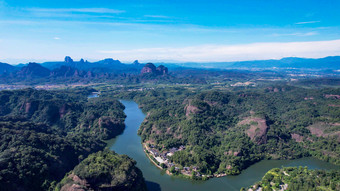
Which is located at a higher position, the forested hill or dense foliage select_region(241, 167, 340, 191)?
the forested hill

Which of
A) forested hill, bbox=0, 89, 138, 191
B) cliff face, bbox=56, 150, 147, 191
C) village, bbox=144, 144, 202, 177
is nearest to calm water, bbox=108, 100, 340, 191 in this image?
village, bbox=144, 144, 202, 177

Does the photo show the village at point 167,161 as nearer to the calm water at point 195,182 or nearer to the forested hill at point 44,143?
the calm water at point 195,182

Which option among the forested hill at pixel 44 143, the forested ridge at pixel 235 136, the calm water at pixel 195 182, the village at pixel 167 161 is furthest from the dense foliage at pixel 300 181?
the forested hill at pixel 44 143

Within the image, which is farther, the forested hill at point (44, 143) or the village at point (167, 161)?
the village at point (167, 161)

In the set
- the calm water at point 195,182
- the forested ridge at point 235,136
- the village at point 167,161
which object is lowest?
the calm water at point 195,182

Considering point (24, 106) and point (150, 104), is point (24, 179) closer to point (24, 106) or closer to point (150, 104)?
point (24, 106)

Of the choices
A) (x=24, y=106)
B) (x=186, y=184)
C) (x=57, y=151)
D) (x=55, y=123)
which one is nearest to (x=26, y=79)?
(x=24, y=106)

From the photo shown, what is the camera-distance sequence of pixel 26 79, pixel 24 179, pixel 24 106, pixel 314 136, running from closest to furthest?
pixel 24 179 < pixel 314 136 < pixel 24 106 < pixel 26 79

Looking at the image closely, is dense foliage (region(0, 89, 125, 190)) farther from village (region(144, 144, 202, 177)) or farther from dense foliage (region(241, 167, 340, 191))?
dense foliage (region(241, 167, 340, 191))
